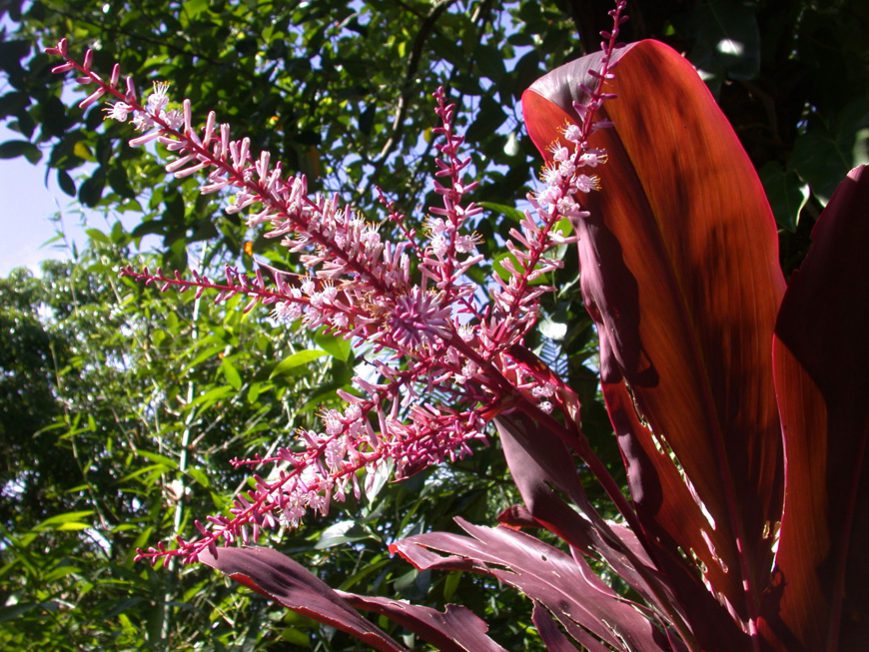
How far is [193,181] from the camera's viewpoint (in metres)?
2.17

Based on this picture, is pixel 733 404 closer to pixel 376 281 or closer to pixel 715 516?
pixel 715 516

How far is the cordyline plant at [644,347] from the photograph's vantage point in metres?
0.44

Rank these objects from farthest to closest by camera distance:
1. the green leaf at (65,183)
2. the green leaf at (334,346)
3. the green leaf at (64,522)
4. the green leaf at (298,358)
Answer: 1. the green leaf at (65,183)
2. the green leaf at (64,522)
3. the green leaf at (298,358)
4. the green leaf at (334,346)

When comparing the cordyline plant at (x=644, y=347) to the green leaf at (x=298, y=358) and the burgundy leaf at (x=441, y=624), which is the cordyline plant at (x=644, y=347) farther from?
the green leaf at (x=298, y=358)

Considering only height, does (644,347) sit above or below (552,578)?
above

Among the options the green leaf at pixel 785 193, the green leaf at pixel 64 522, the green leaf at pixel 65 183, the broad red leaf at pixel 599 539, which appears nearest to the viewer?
the broad red leaf at pixel 599 539

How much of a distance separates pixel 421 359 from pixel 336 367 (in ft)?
2.47

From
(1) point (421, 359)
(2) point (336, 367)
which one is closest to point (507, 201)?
(2) point (336, 367)

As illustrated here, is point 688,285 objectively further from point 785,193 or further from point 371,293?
point 785,193

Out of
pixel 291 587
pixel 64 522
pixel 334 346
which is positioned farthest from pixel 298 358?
pixel 64 522

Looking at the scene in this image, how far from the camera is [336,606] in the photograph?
2.09ft

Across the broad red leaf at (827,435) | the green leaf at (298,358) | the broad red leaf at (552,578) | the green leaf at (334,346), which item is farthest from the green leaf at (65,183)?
the broad red leaf at (827,435)

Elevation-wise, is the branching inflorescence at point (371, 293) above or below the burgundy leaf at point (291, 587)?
above

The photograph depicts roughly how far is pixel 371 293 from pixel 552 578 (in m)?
0.41
